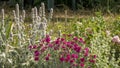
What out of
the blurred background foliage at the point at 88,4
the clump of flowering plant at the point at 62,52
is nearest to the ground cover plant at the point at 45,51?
the clump of flowering plant at the point at 62,52

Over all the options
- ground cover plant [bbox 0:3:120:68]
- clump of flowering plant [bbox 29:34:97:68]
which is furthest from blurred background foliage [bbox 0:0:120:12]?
clump of flowering plant [bbox 29:34:97:68]

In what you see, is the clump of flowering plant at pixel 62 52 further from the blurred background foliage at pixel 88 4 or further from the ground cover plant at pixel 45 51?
the blurred background foliage at pixel 88 4

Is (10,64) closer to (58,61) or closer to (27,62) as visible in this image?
(27,62)

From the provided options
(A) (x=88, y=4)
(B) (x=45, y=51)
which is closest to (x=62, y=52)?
(B) (x=45, y=51)

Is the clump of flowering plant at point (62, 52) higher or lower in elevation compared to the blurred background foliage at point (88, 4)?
higher

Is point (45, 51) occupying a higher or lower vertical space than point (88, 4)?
higher

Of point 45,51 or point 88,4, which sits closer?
point 45,51

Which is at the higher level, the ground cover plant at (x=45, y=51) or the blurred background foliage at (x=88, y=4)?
the ground cover plant at (x=45, y=51)

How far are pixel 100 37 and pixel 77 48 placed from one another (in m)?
1.05

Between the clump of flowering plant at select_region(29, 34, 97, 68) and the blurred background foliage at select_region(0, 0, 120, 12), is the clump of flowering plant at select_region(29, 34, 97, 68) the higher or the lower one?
the higher one

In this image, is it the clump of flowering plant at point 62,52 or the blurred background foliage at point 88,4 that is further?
the blurred background foliage at point 88,4

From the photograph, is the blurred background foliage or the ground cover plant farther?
the blurred background foliage

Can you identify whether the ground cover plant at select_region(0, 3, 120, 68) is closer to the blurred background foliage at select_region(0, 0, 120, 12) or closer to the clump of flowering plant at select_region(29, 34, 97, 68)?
the clump of flowering plant at select_region(29, 34, 97, 68)

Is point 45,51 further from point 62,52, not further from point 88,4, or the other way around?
point 88,4
